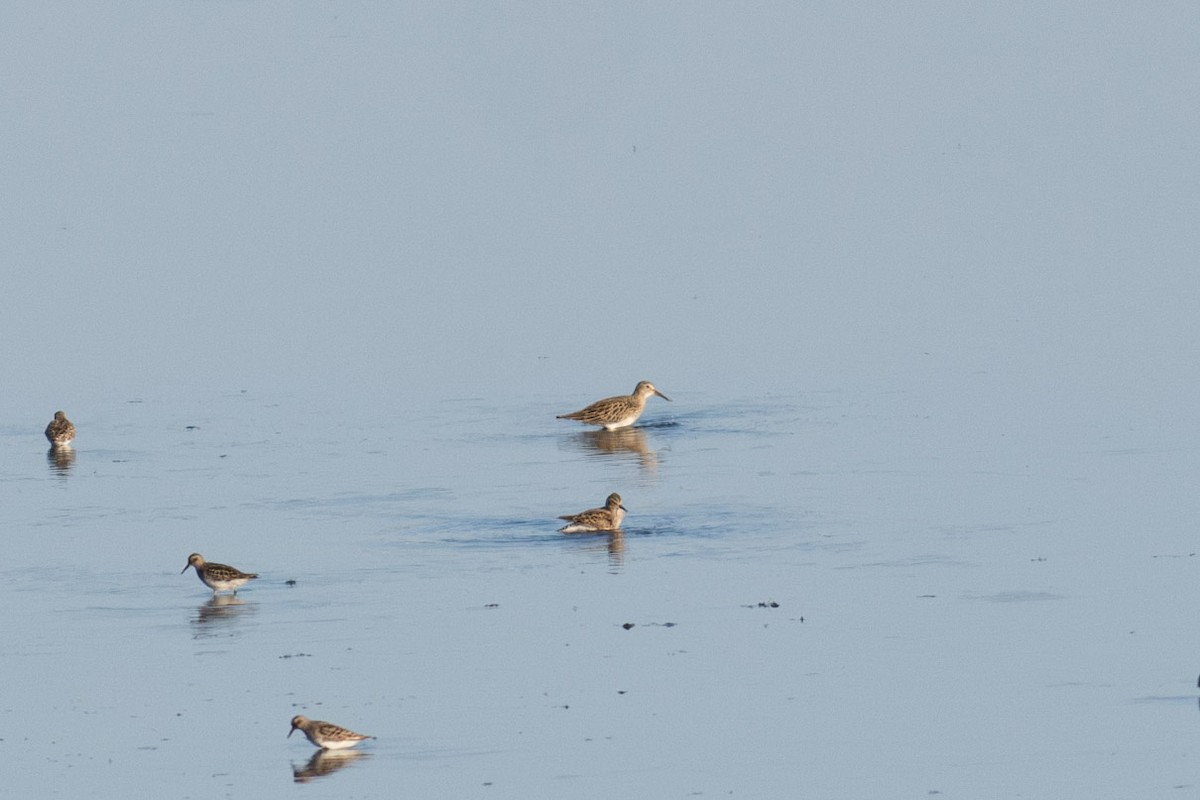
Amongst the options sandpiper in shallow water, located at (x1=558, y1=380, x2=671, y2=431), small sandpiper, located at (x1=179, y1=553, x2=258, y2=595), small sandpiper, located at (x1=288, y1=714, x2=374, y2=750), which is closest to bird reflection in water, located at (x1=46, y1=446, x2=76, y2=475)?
sandpiper in shallow water, located at (x1=558, y1=380, x2=671, y2=431)

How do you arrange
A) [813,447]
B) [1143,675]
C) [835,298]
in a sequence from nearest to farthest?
[1143,675], [813,447], [835,298]

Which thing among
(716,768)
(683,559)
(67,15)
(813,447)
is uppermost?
(67,15)

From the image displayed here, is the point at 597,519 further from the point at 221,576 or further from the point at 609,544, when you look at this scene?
the point at 221,576

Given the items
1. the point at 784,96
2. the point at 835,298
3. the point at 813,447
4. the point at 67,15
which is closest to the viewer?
the point at 813,447

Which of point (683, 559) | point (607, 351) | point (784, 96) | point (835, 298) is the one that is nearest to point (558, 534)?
point (683, 559)

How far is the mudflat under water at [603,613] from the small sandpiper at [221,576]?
0.61 feet

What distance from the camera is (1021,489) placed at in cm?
2784

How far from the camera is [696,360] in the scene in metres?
38.1

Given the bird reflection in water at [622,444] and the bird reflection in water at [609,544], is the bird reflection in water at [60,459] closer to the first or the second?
the bird reflection in water at [622,444]

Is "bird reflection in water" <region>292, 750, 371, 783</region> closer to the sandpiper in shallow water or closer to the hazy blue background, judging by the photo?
the hazy blue background

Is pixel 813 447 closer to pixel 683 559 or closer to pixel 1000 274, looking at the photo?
pixel 683 559

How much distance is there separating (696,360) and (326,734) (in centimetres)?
2031

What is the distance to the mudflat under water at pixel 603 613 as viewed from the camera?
1808 centimetres

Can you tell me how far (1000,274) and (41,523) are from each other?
21.2m
